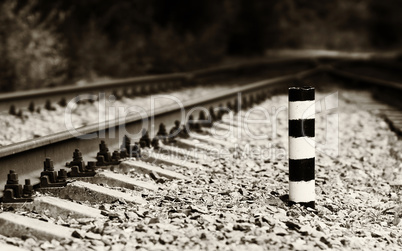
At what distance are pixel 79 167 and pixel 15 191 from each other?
2.62ft

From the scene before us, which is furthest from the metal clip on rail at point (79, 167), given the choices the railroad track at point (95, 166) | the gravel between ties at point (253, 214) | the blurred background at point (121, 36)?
the blurred background at point (121, 36)

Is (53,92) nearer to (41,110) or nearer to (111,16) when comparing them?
(41,110)

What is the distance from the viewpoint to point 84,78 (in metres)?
15.5

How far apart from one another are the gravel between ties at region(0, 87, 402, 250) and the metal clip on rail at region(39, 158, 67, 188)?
1.47ft

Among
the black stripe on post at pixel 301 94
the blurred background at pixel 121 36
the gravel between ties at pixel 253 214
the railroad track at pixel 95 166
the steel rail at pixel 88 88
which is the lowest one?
the gravel between ties at pixel 253 214

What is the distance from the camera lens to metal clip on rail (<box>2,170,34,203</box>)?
3883mm

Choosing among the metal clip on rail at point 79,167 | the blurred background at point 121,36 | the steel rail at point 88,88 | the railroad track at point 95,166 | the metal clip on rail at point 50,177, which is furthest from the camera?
the blurred background at point 121,36

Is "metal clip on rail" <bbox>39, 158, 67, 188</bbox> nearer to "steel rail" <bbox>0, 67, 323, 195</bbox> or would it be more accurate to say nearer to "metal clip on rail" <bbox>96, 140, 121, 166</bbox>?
"steel rail" <bbox>0, 67, 323, 195</bbox>

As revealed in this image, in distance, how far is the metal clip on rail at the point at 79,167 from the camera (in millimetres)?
4543

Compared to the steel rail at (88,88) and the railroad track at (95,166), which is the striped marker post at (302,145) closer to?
the railroad track at (95,166)

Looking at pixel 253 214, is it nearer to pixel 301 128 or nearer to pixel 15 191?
pixel 301 128

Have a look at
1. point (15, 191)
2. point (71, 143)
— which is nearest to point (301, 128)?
point (15, 191)

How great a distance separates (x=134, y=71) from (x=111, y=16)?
2.99 m

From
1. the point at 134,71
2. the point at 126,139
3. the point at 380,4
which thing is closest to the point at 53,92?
the point at 126,139
